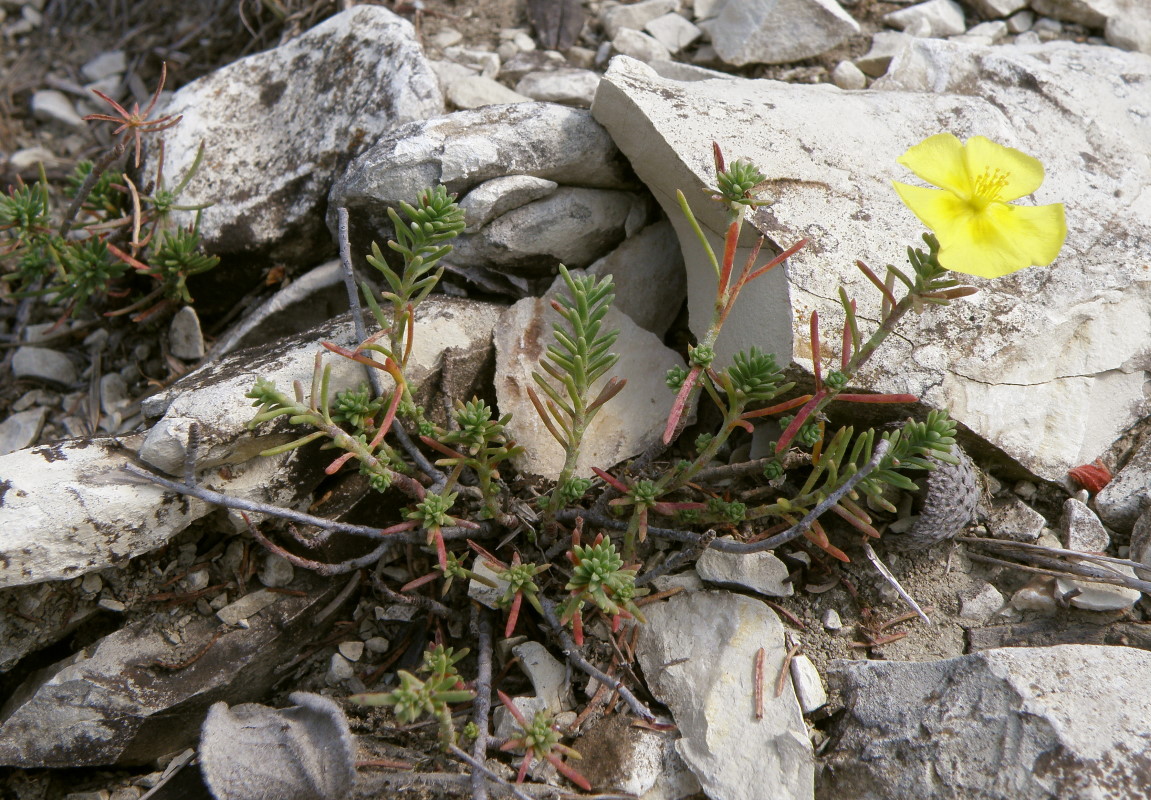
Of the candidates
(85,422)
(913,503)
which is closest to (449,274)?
(85,422)

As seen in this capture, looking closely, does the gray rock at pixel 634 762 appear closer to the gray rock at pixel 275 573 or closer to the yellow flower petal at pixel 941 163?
the gray rock at pixel 275 573

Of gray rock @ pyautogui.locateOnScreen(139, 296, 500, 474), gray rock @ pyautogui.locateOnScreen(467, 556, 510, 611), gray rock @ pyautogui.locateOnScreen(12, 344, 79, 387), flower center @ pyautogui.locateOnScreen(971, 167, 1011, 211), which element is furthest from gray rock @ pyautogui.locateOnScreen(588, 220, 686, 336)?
gray rock @ pyautogui.locateOnScreen(12, 344, 79, 387)

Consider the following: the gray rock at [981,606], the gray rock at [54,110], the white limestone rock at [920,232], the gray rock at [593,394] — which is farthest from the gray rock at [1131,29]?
the gray rock at [54,110]

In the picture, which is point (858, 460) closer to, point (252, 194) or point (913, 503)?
point (913, 503)

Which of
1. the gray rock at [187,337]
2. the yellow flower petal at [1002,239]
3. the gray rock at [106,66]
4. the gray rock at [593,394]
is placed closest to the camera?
the yellow flower petal at [1002,239]

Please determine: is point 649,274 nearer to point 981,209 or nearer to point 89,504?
point 981,209
